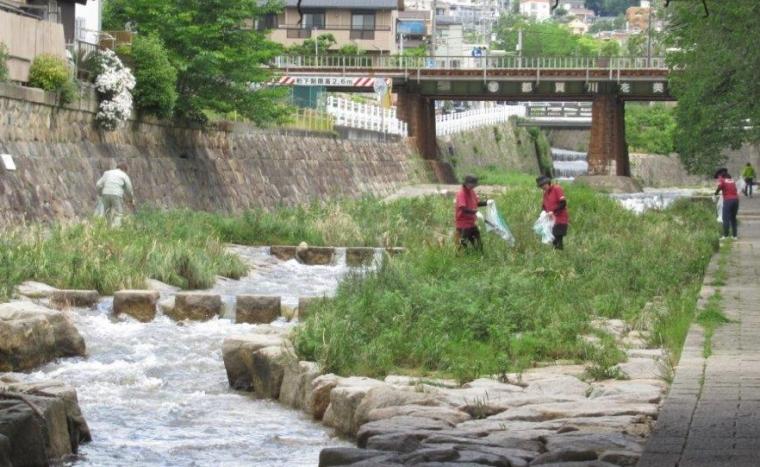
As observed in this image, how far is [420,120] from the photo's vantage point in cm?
7881

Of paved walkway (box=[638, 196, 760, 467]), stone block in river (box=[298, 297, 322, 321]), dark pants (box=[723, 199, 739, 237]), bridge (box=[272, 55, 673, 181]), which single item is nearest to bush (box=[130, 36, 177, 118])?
dark pants (box=[723, 199, 739, 237])

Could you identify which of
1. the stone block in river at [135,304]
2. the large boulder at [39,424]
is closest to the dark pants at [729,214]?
the stone block in river at [135,304]

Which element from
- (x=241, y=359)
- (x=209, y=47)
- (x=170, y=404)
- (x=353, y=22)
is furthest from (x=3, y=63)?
(x=353, y=22)

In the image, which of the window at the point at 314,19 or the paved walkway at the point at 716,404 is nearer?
the paved walkway at the point at 716,404

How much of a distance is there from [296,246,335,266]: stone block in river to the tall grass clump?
1892 mm

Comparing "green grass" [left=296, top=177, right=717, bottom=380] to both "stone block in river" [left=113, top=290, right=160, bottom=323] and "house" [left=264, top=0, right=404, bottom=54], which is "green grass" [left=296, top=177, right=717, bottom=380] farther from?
"house" [left=264, top=0, right=404, bottom=54]

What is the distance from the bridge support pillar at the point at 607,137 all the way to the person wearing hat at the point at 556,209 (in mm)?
52415

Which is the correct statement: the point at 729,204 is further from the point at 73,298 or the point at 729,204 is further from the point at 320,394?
the point at 320,394

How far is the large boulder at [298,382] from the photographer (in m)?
15.0

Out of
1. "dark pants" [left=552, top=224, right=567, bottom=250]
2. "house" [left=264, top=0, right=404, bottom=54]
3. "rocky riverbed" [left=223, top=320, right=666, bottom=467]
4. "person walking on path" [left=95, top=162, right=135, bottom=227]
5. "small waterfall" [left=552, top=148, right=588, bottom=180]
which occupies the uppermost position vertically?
"house" [left=264, top=0, right=404, bottom=54]

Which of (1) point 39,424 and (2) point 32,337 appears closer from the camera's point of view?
(1) point 39,424

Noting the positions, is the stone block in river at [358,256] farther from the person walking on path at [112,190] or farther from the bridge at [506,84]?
the bridge at [506,84]

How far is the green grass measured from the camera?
1556cm

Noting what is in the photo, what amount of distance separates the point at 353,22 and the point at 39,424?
319ft
